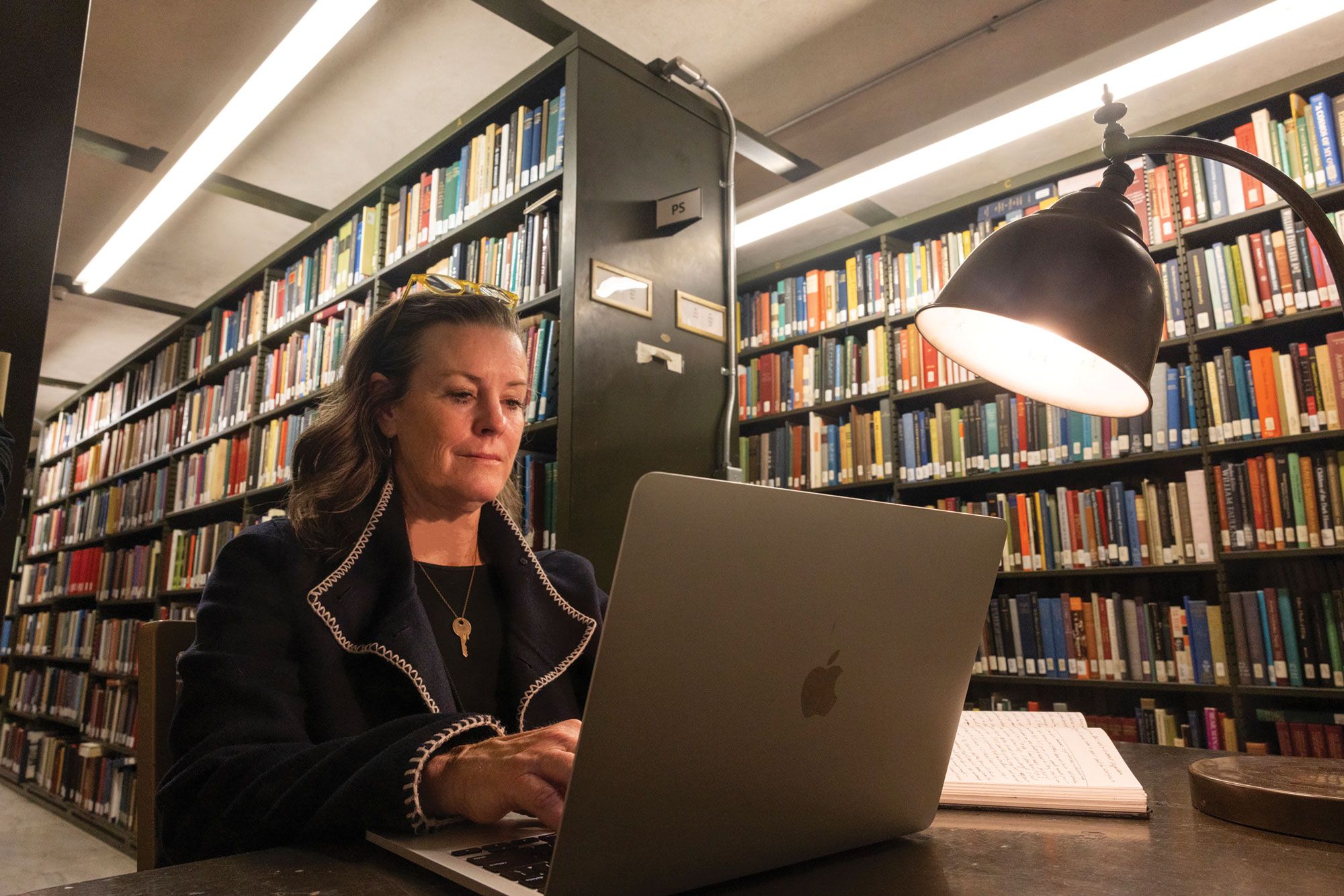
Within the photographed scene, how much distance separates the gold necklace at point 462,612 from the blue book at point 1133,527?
2.42 m

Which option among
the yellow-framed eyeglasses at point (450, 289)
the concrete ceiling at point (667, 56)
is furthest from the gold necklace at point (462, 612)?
the concrete ceiling at point (667, 56)

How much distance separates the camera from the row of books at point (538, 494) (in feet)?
7.54

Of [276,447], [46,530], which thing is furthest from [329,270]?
[46,530]

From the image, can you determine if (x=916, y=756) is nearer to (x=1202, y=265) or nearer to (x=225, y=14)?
(x=1202, y=265)

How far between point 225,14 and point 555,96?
1.23 metres

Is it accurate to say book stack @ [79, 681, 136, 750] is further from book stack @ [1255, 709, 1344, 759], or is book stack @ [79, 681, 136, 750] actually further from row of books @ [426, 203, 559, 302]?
book stack @ [1255, 709, 1344, 759]

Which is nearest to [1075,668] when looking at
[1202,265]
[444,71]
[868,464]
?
[868,464]

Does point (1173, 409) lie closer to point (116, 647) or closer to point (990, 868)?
point (990, 868)

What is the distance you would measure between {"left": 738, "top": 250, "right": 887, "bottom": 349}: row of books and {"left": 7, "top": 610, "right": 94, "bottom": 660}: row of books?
441cm

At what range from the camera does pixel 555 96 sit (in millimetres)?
2566

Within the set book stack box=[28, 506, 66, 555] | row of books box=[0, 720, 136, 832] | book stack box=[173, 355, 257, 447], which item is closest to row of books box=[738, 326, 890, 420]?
book stack box=[173, 355, 257, 447]

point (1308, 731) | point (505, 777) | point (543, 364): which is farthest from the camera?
point (1308, 731)

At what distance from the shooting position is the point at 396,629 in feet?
3.28

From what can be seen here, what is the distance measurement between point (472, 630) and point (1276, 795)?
0.91 metres
